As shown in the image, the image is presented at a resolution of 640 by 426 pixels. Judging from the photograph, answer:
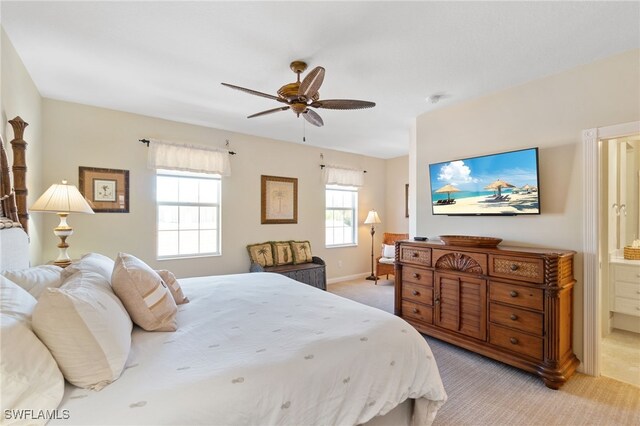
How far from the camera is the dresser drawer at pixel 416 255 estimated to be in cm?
317

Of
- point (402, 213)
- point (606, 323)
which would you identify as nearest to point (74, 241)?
point (402, 213)

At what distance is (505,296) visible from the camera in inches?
102

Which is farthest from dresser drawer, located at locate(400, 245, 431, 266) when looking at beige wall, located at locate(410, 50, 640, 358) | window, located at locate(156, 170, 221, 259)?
window, located at locate(156, 170, 221, 259)

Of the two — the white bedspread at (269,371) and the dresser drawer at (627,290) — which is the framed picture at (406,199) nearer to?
the dresser drawer at (627,290)

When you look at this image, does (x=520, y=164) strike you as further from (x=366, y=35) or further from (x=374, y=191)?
(x=374, y=191)

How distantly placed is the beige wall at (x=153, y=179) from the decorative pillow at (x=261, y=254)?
134 mm

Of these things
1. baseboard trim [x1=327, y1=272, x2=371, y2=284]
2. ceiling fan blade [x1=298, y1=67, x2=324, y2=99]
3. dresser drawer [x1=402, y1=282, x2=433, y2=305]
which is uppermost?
ceiling fan blade [x1=298, y1=67, x2=324, y2=99]

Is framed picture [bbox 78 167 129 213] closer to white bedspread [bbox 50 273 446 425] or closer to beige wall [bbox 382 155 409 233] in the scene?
white bedspread [bbox 50 273 446 425]

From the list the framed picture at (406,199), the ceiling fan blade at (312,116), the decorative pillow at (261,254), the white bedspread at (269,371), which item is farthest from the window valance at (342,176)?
the white bedspread at (269,371)

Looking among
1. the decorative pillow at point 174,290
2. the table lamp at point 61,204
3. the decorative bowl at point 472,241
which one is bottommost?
the decorative pillow at point 174,290

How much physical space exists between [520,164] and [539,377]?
6.00 ft

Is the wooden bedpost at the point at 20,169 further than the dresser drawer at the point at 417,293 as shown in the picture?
No

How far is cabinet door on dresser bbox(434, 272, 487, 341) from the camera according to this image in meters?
2.75

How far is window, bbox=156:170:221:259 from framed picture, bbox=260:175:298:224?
745 mm
